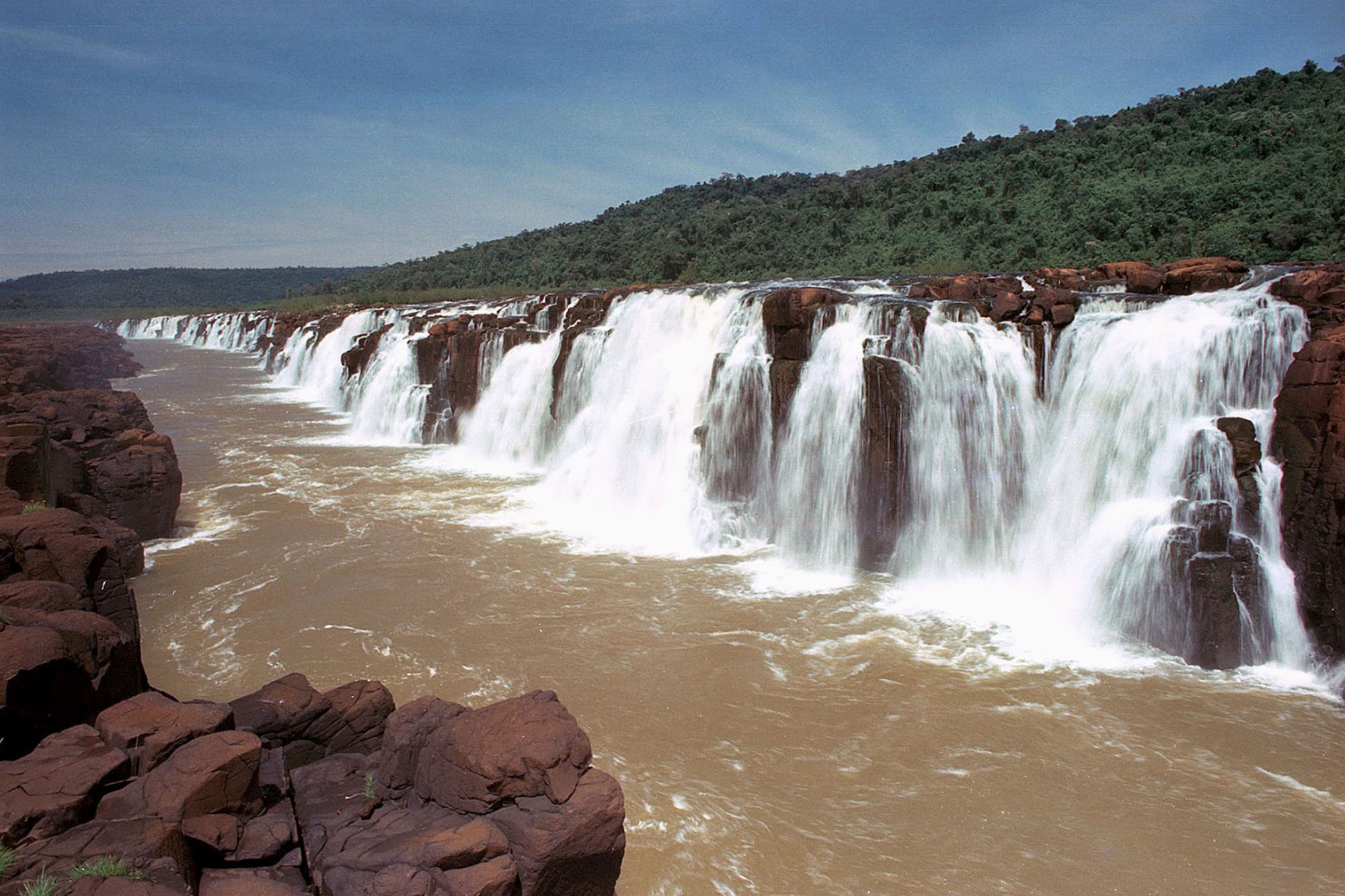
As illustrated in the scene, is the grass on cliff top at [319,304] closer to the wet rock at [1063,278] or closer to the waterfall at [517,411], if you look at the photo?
the waterfall at [517,411]

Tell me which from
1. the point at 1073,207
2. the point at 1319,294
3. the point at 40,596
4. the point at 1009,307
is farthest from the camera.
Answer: the point at 1073,207

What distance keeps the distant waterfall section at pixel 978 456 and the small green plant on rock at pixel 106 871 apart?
858 centimetres

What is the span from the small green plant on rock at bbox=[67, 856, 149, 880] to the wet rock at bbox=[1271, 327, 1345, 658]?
9767 millimetres

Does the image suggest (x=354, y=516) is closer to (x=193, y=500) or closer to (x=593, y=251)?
(x=193, y=500)

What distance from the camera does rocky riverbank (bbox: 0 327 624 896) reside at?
380 centimetres

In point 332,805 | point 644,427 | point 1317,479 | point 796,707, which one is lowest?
point 796,707

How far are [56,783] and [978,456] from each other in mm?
10136

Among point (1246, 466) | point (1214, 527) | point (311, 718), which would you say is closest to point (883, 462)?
point (1214, 527)

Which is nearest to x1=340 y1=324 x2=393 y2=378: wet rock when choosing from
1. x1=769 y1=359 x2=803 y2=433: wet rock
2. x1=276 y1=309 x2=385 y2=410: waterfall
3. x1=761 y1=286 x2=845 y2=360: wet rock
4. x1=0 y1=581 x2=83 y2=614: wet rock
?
x1=276 y1=309 x2=385 y2=410: waterfall

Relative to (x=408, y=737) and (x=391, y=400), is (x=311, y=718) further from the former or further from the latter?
(x=391, y=400)

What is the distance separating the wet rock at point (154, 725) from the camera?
448 centimetres

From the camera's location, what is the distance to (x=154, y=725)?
184 inches

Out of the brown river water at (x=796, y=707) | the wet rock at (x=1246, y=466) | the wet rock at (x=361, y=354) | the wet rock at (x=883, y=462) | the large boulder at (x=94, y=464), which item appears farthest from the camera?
the wet rock at (x=361, y=354)

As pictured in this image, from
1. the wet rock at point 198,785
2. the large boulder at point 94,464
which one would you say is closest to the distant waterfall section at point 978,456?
the large boulder at point 94,464
